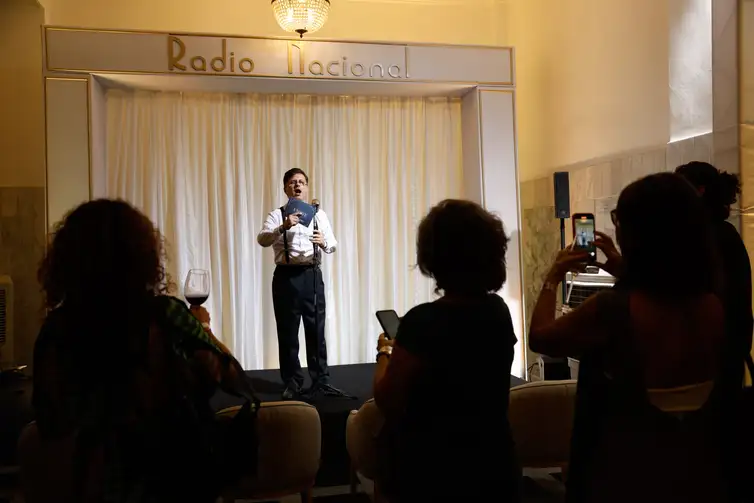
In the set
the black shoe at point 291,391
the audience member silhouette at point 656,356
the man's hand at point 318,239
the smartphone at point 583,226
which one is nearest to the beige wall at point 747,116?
the smartphone at point 583,226

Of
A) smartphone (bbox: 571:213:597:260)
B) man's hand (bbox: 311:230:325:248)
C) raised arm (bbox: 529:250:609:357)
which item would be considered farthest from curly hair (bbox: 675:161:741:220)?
man's hand (bbox: 311:230:325:248)

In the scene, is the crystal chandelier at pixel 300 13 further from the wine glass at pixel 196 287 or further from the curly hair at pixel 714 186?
the curly hair at pixel 714 186

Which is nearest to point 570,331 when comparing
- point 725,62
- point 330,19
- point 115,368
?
point 115,368

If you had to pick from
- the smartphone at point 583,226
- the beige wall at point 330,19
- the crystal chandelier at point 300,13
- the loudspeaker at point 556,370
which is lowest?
the loudspeaker at point 556,370

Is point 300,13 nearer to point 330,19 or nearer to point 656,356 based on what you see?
point 330,19

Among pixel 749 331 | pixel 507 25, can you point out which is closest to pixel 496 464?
pixel 749 331

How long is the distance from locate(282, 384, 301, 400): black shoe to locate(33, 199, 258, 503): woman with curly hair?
236cm

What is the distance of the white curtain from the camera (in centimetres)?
482

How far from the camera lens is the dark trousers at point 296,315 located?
3734 millimetres

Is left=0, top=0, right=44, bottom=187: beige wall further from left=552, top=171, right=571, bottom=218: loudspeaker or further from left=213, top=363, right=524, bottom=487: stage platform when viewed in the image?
left=552, top=171, right=571, bottom=218: loudspeaker

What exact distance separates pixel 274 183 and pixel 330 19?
1616mm

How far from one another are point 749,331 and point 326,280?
3.62 metres

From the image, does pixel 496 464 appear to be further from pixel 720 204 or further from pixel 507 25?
pixel 507 25

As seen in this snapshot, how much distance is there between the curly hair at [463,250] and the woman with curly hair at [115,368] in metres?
0.55
